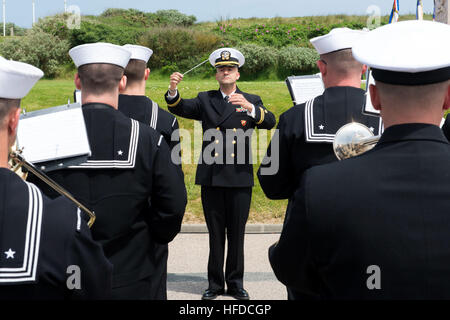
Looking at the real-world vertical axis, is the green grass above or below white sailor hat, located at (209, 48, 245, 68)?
below

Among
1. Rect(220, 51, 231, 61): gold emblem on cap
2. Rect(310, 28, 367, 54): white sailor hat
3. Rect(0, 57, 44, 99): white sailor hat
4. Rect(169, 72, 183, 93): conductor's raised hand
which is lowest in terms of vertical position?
Rect(169, 72, 183, 93): conductor's raised hand

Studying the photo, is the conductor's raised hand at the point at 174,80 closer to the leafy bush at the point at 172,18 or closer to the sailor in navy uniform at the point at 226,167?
the sailor in navy uniform at the point at 226,167

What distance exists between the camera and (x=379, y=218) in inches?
61.9

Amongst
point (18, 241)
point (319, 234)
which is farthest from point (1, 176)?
point (319, 234)

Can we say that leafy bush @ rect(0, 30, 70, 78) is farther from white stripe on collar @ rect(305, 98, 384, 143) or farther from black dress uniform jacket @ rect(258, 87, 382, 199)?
white stripe on collar @ rect(305, 98, 384, 143)

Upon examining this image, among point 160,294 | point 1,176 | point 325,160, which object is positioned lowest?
point 160,294

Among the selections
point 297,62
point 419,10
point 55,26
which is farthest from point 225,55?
point 55,26

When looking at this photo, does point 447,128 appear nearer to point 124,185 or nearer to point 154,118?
point 124,185

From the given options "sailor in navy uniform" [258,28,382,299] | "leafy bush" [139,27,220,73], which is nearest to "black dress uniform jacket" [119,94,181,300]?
"sailor in navy uniform" [258,28,382,299]

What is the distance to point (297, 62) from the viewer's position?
21359mm

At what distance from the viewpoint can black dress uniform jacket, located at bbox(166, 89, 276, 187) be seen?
17.0 ft

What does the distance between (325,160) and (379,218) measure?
173 centimetres

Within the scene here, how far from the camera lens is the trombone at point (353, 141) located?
2.18 meters

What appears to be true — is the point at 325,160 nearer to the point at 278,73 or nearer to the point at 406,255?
the point at 406,255
